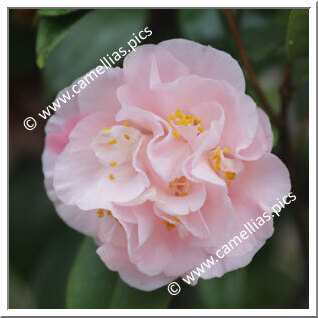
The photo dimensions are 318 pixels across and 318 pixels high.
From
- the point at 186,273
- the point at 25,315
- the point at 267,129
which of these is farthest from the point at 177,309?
the point at 267,129

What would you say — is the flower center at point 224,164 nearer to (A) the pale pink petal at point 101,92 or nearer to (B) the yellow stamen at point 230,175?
(B) the yellow stamen at point 230,175

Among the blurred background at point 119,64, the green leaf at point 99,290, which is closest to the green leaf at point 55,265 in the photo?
the blurred background at point 119,64

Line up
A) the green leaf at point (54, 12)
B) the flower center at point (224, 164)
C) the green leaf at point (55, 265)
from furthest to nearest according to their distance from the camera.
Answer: the green leaf at point (55, 265) < the green leaf at point (54, 12) < the flower center at point (224, 164)

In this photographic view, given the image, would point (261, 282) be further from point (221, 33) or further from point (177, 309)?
point (221, 33)

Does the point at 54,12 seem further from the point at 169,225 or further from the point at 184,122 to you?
the point at 169,225

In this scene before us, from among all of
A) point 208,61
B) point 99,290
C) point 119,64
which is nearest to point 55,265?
point 99,290
